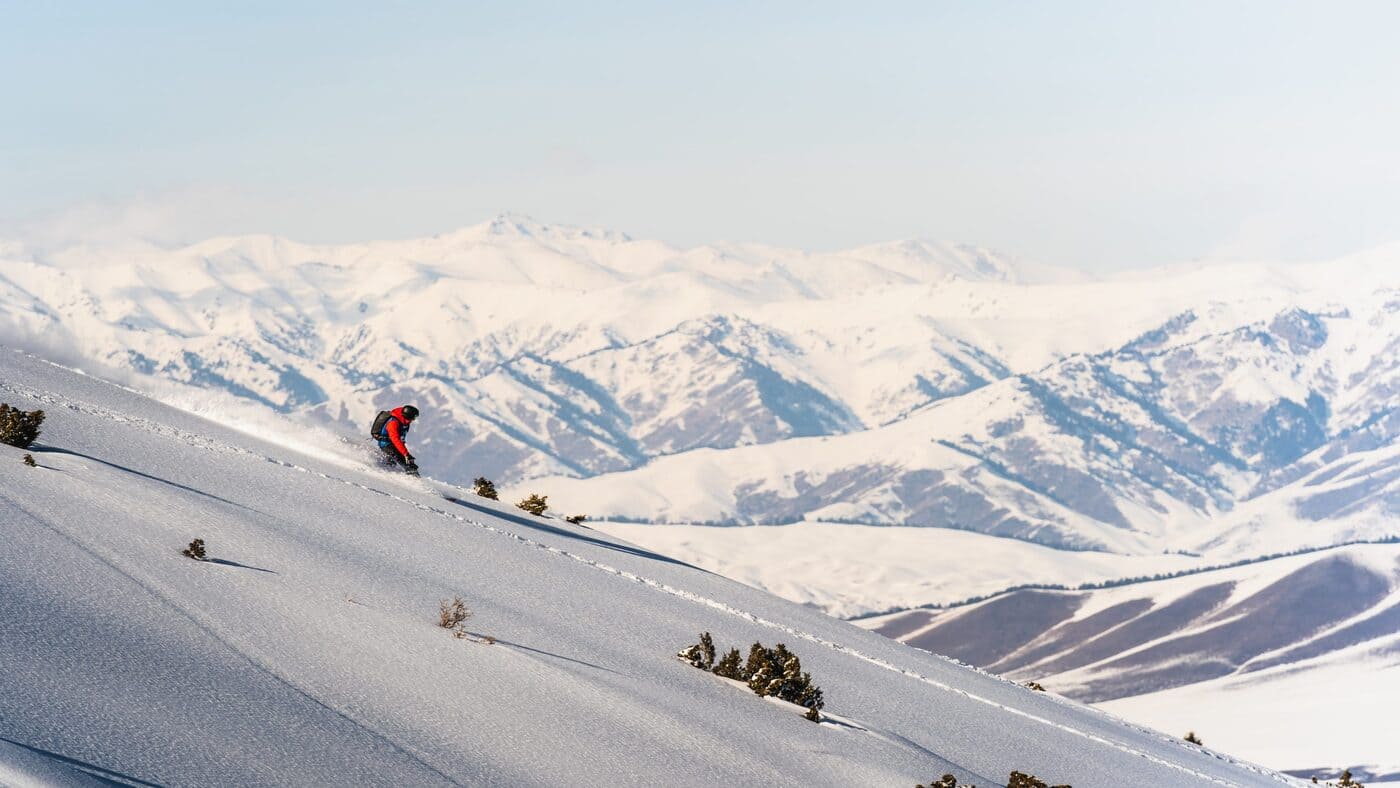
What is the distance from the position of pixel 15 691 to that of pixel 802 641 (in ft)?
53.7

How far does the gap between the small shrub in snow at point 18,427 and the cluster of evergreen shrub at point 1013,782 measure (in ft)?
39.0

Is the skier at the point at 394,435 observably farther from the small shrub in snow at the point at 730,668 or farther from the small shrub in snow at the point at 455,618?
the small shrub in snow at the point at 455,618

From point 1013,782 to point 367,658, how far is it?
8.03 metres

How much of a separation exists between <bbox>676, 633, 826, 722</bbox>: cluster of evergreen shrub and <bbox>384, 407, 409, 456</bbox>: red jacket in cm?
1219

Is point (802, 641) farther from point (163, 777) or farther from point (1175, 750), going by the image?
point (163, 777)

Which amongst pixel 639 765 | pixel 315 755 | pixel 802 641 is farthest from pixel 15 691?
pixel 802 641

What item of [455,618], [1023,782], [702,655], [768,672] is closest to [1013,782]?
[1023,782]

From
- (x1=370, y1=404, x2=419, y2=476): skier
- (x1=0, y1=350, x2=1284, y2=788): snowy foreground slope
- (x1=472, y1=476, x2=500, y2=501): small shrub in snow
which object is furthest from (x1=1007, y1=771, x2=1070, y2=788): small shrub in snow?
(x1=472, y1=476, x2=500, y2=501): small shrub in snow

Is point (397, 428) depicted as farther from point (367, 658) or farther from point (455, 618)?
point (367, 658)

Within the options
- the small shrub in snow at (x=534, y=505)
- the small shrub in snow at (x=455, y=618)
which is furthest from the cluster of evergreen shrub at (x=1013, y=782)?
the small shrub in snow at (x=534, y=505)

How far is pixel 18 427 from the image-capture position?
21.6 m

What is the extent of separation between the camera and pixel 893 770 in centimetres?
1834

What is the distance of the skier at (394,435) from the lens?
32.2 metres

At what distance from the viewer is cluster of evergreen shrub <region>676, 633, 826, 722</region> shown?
2039cm
